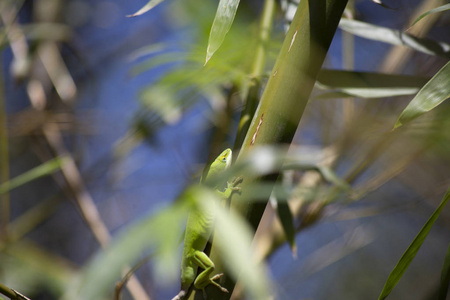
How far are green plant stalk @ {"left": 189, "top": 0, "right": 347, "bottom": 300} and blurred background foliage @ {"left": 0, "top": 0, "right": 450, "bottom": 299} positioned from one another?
0.10 m

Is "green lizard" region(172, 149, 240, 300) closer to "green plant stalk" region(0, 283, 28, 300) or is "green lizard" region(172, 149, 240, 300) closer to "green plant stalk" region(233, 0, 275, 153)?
"green plant stalk" region(233, 0, 275, 153)

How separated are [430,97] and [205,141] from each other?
1221mm

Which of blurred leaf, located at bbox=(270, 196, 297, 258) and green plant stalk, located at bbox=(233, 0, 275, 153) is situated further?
blurred leaf, located at bbox=(270, 196, 297, 258)

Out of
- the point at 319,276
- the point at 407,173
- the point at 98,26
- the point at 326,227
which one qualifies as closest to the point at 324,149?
the point at 407,173

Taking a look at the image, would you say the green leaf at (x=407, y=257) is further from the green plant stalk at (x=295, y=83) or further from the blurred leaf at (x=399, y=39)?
the blurred leaf at (x=399, y=39)

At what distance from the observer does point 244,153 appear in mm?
494

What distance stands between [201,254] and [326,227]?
120 centimetres

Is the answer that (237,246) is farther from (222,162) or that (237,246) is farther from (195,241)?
(222,162)

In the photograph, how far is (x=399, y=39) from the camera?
0.70 meters

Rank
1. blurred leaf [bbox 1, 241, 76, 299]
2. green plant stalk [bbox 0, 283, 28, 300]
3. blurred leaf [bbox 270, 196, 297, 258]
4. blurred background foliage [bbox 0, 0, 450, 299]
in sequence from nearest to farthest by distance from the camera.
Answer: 1. green plant stalk [bbox 0, 283, 28, 300]
2. blurred leaf [bbox 270, 196, 297, 258]
3. blurred background foliage [bbox 0, 0, 450, 299]
4. blurred leaf [bbox 1, 241, 76, 299]

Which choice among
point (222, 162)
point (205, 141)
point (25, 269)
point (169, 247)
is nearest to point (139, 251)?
point (169, 247)

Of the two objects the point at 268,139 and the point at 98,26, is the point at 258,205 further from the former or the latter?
the point at 98,26

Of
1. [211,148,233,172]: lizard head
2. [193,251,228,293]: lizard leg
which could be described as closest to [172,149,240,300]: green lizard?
[193,251,228,293]: lizard leg

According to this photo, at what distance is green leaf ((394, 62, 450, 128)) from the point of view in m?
0.46
